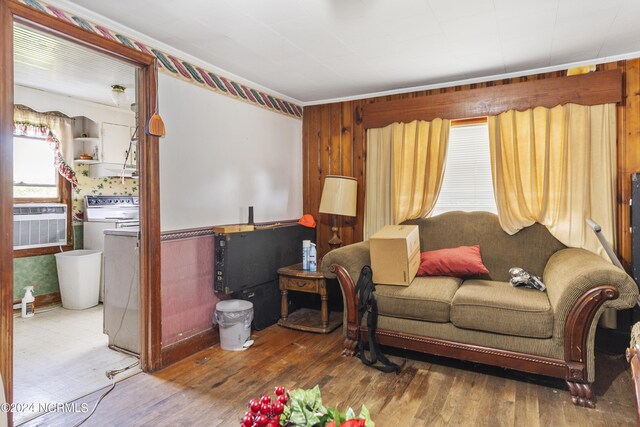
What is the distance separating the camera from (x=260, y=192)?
362 centimetres

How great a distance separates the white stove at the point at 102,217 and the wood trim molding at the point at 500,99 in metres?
3.04

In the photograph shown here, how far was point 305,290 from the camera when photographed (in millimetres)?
3318

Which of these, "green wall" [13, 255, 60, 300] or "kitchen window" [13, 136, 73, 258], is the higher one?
"kitchen window" [13, 136, 73, 258]

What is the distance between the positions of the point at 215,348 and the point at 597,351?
293 cm

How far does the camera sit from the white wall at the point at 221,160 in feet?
8.89

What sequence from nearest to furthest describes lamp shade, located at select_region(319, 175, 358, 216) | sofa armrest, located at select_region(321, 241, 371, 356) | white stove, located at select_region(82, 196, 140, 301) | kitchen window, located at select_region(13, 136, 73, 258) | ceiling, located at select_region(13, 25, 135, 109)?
1. ceiling, located at select_region(13, 25, 135, 109)
2. sofa armrest, located at select_region(321, 241, 371, 356)
3. lamp shade, located at select_region(319, 175, 358, 216)
4. kitchen window, located at select_region(13, 136, 73, 258)
5. white stove, located at select_region(82, 196, 140, 301)

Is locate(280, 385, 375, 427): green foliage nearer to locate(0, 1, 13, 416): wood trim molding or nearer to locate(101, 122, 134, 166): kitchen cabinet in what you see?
locate(0, 1, 13, 416): wood trim molding

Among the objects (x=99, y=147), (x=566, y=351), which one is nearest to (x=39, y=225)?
(x=99, y=147)

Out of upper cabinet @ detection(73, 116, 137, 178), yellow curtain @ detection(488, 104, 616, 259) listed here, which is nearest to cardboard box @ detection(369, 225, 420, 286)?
yellow curtain @ detection(488, 104, 616, 259)

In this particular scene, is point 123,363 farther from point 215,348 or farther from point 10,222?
point 10,222

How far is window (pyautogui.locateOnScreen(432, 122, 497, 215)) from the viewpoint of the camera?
3335 millimetres

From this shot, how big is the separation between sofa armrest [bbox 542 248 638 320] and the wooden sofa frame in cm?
3

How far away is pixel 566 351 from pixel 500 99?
203 centimetres

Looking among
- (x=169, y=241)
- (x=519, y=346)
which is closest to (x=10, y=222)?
(x=169, y=241)
